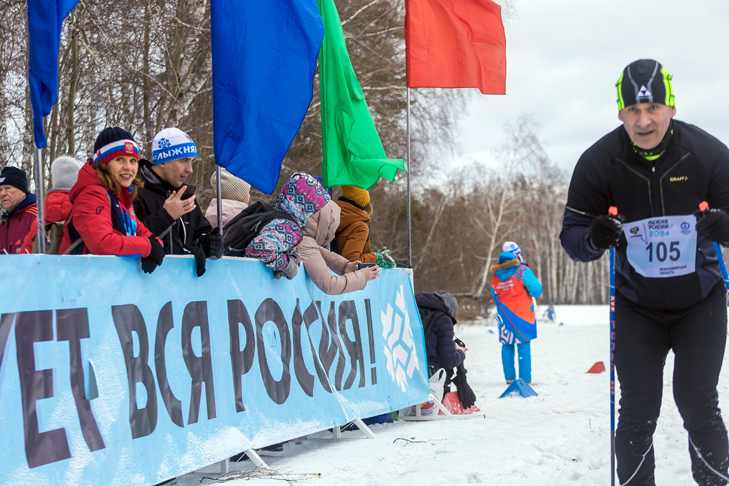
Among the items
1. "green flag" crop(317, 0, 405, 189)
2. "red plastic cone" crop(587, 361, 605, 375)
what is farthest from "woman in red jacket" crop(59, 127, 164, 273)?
"red plastic cone" crop(587, 361, 605, 375)

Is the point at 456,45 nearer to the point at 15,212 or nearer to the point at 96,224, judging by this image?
the point at 15,212

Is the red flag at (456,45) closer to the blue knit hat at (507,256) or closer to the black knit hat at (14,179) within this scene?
the blue knit hat at (507,256)

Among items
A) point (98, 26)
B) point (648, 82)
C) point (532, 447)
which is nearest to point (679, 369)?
Answer: point (648, 82)

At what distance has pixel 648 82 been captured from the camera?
3799mm

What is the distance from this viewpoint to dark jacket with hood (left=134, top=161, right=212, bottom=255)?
5469 millimetres

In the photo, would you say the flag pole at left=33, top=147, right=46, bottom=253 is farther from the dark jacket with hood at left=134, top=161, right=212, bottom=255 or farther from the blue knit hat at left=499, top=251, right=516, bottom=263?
the blue knit hat at left=499, top=251, right=516, bottom=263

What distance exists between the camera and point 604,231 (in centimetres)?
384

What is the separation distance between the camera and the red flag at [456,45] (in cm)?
975

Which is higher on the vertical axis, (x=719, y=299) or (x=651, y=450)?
(x=719, y=299)

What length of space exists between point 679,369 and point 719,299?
336mm

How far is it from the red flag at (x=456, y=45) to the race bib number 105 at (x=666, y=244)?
5.93 metres

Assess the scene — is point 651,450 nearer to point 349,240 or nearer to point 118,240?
point 118,240

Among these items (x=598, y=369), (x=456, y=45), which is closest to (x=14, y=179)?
(x=456, y=45)

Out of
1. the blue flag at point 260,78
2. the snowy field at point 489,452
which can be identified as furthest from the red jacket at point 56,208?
the snowy field at point 489,452
